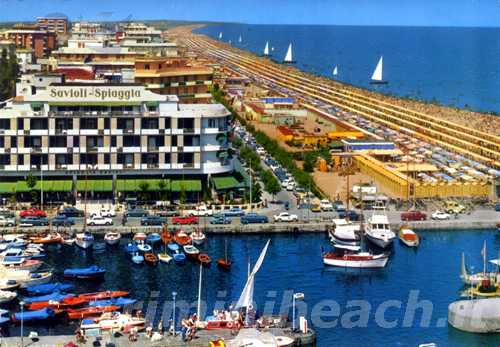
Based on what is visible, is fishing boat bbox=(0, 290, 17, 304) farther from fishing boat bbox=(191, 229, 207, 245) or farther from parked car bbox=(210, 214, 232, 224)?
→ parked car bbox=(210, 214, 232, 224)

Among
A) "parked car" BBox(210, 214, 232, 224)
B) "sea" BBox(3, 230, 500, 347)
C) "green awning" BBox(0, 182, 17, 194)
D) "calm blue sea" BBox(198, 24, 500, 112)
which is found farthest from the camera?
"calm blue sea" BBox(198, 24, 500, 112)

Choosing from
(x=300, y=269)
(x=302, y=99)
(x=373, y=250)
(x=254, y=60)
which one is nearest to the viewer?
(x=300, y=269)

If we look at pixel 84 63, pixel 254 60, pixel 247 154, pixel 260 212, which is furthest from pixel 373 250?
pixel 254 60

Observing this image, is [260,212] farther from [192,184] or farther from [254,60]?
[254,60]

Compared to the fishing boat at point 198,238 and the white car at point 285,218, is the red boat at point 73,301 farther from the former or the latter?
the white car at point 285,218

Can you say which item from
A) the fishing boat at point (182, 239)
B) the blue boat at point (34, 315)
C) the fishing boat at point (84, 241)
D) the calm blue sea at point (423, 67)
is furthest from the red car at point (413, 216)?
the calm blue sea at point (423, 67)

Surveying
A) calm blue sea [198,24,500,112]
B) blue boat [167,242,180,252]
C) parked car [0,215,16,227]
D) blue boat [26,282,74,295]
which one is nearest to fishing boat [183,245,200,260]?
blue boat [167,242,180,252]
